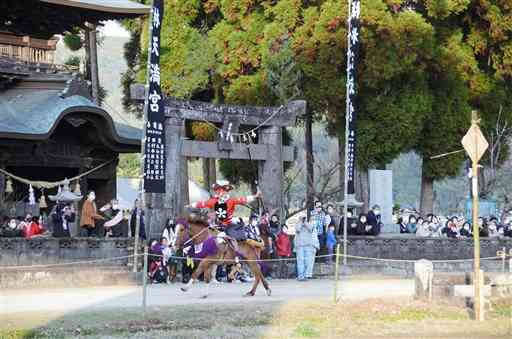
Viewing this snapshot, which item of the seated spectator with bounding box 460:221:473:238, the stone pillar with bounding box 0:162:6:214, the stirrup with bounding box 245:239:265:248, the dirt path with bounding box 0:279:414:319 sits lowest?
the dirt path with bounding box 0:279:414:319

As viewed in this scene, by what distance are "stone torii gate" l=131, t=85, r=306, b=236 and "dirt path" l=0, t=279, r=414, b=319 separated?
3.25 metres

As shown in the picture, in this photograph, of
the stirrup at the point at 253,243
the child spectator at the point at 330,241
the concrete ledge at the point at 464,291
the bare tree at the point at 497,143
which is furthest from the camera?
the bare tree at the point at 497,143

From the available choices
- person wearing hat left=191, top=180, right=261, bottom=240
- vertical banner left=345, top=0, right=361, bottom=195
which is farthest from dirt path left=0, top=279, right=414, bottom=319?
vertical banner left=345, top=0, right=361, bottom=195

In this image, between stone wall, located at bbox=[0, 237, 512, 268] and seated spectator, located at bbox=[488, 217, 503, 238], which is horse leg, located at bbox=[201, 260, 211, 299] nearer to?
stone wall, located at bbox=[0, 237, 512, 268]

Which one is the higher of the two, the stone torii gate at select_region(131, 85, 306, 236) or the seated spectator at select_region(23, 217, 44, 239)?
the stone torii gate at select_region(131, 85, 306, 236)

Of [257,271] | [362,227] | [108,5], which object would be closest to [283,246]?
[362,227]

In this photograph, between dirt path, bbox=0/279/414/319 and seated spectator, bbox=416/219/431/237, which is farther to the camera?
seated spectator, bbox=416/219/431/237

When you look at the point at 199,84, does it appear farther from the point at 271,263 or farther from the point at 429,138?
the point at 271,263

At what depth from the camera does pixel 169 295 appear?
20109 millimetres

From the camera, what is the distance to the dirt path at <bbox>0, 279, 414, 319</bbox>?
59.3 feet

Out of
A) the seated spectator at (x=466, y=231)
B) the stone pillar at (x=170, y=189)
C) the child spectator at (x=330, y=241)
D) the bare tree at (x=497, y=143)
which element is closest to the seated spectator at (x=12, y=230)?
the stone pillar at (x=170, y=189)

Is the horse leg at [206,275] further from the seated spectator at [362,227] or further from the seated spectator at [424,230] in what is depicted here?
the seated spectator at [424,230]

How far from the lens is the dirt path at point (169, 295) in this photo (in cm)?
1806

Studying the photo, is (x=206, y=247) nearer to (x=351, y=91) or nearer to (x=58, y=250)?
(x=58, y=250)
